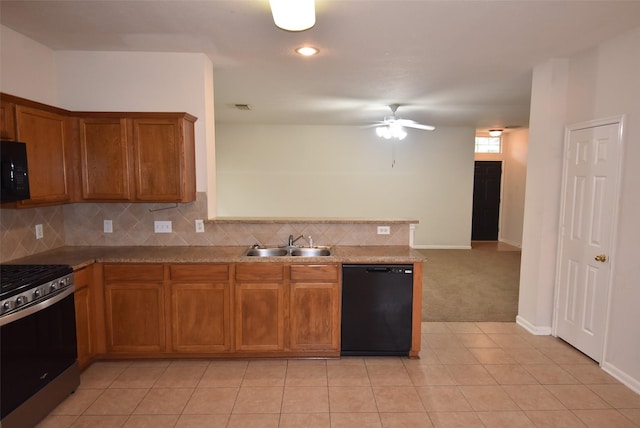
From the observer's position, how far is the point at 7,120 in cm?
258

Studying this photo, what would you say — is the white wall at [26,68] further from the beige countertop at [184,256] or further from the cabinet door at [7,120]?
the beige countertop at [184,256]

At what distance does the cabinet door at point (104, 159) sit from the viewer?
3.24 meters

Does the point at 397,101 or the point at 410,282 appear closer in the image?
the point at 410,282

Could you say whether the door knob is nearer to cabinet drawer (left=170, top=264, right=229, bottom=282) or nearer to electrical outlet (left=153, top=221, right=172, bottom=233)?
cabinet drawer (left=170, top=264, right=229, bottom=282)

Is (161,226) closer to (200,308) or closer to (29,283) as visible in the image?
(200,308)

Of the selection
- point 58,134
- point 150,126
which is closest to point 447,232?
point 150,126

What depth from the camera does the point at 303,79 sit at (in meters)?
4.25

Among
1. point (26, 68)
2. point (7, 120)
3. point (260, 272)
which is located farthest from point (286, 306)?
point (26, 68)

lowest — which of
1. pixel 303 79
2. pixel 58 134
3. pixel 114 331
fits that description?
pixel 114 331

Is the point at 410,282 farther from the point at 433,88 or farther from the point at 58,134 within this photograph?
the point at 58,134

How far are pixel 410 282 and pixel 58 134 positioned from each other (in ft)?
10.4

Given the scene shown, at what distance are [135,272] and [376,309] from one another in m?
2.04

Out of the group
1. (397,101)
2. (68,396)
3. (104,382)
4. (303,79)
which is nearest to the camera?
(68,396)

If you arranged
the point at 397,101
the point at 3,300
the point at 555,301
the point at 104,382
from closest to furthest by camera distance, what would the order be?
the point at 3,300 < the point at 104,382 < the point at 555,301 < the point at 397,101
